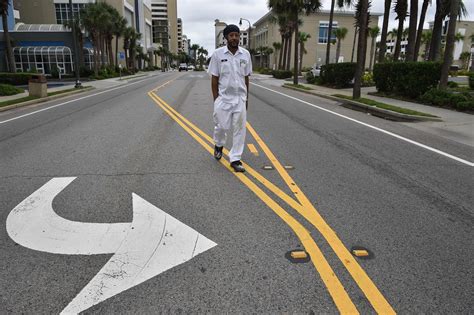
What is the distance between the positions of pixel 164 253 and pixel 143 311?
80 centimetres

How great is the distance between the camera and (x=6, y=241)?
12.1 ft

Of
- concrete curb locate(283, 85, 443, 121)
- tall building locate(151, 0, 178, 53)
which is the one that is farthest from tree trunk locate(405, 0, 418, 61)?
tall building locate(151, 0, 178, 53)

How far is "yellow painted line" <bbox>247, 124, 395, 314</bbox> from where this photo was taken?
2812 millimetres

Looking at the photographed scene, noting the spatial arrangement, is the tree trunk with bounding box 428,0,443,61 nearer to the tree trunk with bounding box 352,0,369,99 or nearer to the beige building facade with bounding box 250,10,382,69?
the tree trunk with bounding box 352,0,369,99

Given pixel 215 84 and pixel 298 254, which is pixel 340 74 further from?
pixel 298 254

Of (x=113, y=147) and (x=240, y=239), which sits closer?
(x=240, y=239)

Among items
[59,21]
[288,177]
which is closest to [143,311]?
[288,177]

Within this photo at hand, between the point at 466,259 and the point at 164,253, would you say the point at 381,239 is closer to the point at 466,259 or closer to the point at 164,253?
the point at 466,259

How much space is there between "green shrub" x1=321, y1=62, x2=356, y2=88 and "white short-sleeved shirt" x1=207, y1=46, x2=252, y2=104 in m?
22.2

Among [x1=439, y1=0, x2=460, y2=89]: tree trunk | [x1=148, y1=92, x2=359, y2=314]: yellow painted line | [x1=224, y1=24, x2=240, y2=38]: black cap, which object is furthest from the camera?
[x1=439, y1=0, x2=460, y2=89]: tree trunk

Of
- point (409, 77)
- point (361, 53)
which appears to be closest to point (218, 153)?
point (409, 77)

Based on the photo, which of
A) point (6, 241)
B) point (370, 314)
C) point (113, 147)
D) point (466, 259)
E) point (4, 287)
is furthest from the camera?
point (113, 147)

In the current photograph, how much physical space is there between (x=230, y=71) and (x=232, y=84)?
0.19m

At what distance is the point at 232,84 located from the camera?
592 cm
